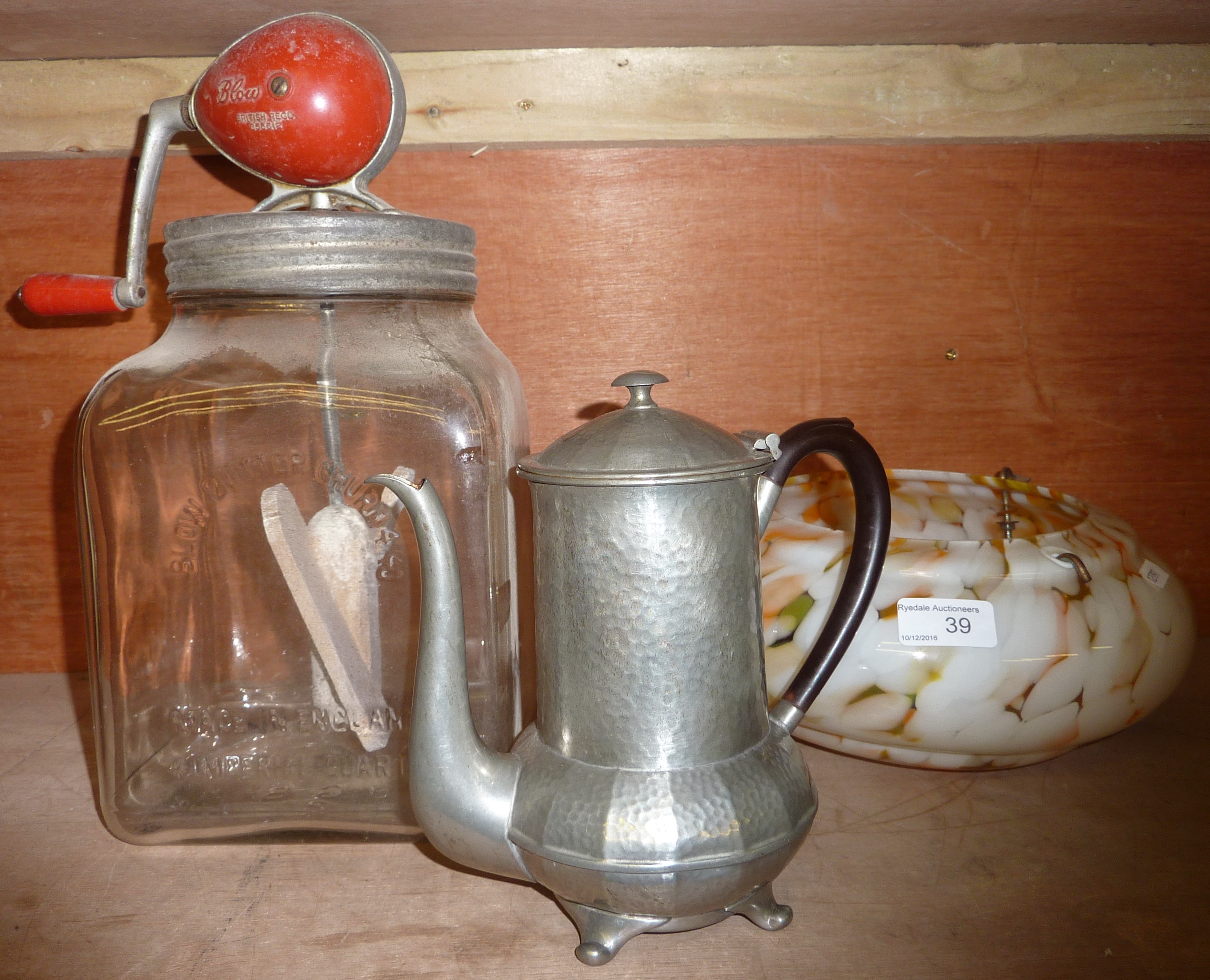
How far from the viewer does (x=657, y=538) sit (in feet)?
1.42

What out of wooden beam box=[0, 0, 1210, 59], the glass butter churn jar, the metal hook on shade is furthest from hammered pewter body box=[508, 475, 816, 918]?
wooden beam box=[0, 0, 1210, 59]

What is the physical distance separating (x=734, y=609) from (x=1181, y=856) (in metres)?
0.30

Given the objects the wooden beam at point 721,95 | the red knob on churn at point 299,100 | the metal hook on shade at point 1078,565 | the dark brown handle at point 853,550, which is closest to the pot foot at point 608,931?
the dark brown handle at point 853,550

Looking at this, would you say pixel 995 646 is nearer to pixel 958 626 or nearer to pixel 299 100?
pixel 958 626

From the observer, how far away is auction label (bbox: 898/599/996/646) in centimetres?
57

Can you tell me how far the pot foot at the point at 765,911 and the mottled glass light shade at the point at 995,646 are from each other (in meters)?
0.15

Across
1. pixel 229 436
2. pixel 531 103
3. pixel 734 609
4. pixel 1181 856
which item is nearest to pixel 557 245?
pixel 531 103

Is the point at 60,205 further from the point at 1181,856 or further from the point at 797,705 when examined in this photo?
the point at 1181,856

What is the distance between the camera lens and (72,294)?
23.5 inches

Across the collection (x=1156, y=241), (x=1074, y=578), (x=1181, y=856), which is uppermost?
(x=1156, y=241)

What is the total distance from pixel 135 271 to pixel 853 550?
48cm

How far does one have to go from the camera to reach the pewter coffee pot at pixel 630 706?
1.39ft

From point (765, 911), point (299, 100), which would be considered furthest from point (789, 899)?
point (299, 100)

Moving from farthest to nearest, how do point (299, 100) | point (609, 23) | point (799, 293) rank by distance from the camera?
point (799, 293)
point (609, 23)
point (299, 100)
